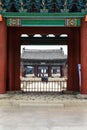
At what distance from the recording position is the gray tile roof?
60.5 metres

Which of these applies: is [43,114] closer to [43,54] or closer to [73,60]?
[73,60]

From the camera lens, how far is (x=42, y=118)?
10.9 metres

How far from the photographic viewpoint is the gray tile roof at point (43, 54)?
Result: 2382 inches

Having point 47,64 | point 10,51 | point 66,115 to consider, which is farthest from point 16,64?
point 47,64

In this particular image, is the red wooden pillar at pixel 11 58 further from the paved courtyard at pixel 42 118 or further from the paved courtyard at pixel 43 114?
the paved courtyard at pixel 42 118

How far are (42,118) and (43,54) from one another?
5250 cm

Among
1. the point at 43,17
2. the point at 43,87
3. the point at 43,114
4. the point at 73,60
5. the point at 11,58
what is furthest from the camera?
the point at 43,87

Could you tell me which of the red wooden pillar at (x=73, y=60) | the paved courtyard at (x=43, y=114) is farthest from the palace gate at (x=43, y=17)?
the red wooden pillar at (x=73, y=60)

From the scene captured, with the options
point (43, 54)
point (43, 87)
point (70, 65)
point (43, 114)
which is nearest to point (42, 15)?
point (70, 65)

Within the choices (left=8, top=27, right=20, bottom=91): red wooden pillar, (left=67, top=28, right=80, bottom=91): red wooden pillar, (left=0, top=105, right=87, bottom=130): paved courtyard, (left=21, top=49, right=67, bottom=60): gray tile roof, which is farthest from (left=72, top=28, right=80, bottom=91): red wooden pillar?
(left=21, top=49, right=67, bottom=60): gray tile roof

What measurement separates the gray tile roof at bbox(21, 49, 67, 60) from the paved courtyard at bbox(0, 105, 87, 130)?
46.6 meters

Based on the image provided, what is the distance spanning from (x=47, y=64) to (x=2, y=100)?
46.9 meters

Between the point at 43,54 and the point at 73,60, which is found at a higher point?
the point at 73,60

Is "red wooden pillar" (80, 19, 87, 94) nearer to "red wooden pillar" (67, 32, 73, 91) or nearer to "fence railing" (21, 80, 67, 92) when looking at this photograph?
"red wooden pillar" (67, 32, 73, 91)
